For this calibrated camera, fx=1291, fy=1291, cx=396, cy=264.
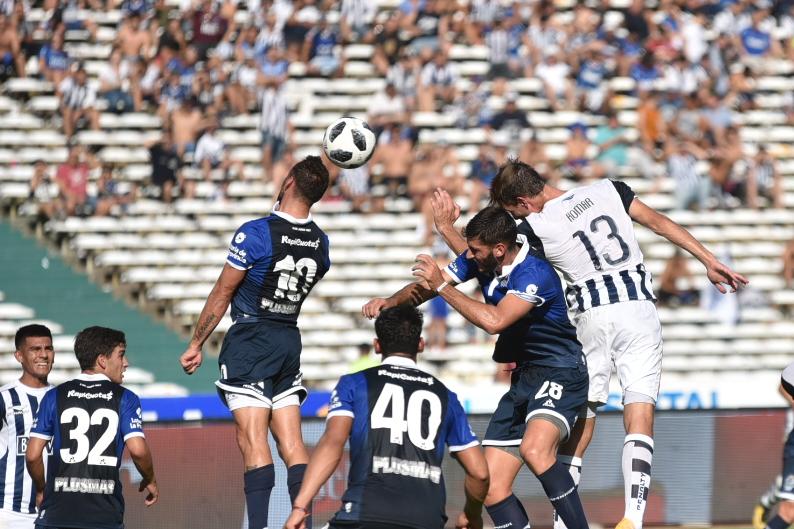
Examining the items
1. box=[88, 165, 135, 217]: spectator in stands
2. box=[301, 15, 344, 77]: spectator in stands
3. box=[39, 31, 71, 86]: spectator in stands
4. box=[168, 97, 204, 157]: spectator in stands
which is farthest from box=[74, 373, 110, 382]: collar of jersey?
box=[301, 15, 344, 77]: spectator in stands

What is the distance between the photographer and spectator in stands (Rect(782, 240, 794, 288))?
18.7 m

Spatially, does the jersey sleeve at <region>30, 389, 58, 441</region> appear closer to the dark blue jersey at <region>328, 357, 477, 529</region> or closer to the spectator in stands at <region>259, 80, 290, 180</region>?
the dark blue jersey at <region>328, 357, 477, 529</region>

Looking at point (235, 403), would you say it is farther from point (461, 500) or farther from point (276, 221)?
point (461, 500)

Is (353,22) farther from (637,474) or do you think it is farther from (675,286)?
(637,474)

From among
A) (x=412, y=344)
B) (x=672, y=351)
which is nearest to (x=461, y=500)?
(x=412, y=344)

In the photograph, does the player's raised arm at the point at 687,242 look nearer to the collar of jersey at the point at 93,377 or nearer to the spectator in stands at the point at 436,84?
the collar of jersey at the point at 93,377

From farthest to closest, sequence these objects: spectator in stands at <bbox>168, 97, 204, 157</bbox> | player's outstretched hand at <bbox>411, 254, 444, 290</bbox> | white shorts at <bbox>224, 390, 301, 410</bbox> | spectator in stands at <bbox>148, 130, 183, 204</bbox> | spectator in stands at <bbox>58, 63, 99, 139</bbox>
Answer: spectator in stands at <bbox>58, 63, 99, 139</bbox> < spectator in stands at <bbox>168, 97, 204, 157</bbox> < spectator in stands at <bbox>148, 130, 183, 204</bbox> < white shorts at <bbox>224, 390, 301, 410</bbox> < player's outstretched hand at <bbox>411, 254, 444, 290</bbox>

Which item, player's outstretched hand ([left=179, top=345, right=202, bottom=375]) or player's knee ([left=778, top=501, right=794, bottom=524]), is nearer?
player's outstretched hand ([left=179, top=345, right=202, bottom=375])

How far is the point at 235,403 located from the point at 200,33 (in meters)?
12.4

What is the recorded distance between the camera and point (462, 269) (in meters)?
8.16

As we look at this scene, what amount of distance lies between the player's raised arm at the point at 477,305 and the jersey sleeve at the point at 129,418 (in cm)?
181

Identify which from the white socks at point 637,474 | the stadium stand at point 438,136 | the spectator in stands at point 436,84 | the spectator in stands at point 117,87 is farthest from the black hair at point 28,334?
the spectator in stands at point 436,84

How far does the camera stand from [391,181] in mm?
→ 18594

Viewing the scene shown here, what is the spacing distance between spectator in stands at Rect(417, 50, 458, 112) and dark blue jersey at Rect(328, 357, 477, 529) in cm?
1360
